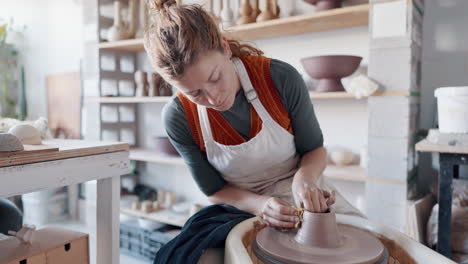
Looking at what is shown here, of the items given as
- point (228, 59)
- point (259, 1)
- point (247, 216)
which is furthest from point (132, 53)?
point (247, 216)

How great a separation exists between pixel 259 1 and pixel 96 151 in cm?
152

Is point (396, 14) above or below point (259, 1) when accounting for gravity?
below

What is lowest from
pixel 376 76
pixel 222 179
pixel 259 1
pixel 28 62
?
pixel 222 179

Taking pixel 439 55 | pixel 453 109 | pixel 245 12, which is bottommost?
pixel 453 109

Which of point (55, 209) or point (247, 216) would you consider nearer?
point (247, 216)

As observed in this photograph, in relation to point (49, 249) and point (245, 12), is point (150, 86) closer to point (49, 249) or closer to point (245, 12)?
point (245, 12)

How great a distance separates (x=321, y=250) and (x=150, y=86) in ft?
6.27

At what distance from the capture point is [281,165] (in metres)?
1.17

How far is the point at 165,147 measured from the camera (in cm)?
238

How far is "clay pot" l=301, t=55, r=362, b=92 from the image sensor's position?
171cm

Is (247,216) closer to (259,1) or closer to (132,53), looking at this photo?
(259,1)

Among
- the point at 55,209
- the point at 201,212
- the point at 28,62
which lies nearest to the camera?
the point at 201,212

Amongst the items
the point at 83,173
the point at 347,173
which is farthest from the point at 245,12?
the point at 83,173

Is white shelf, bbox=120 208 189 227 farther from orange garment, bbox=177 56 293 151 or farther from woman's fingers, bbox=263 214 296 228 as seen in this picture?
woman's fingers, bbox=263 214 296 228
